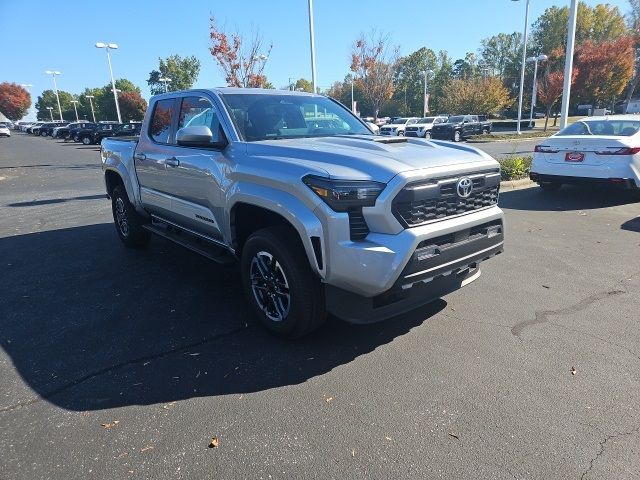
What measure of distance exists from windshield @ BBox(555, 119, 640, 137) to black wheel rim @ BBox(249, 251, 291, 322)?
25.2 feet

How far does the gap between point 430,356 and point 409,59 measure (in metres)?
96.8

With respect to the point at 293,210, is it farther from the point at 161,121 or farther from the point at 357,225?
the point at 161,121

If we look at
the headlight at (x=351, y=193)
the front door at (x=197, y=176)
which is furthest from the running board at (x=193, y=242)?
the headlight at (x=351, y=193)

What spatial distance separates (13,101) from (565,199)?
5687 inches

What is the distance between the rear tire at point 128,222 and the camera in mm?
6258

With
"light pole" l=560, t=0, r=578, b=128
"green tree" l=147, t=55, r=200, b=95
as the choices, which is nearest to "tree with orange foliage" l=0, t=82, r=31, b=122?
"green tree" l=147, t=55, r=200, b=95

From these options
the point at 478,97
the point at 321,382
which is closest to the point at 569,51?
the point at 321,382

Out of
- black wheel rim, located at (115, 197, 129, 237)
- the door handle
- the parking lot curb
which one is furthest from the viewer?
the parking lot curb

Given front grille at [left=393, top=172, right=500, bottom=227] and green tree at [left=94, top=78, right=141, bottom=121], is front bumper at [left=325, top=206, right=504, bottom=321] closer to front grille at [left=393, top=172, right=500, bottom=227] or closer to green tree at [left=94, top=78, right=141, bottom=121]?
front grille at [left=393, top=172, right=500, bottom=227]

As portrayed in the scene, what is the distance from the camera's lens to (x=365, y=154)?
332 centimetres

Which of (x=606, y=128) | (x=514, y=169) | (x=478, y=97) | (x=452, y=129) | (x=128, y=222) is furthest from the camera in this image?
(x=478, y=97)

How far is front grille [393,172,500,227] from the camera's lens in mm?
3055

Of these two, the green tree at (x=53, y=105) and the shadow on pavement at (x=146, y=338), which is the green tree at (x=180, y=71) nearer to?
the shadow on pavement at (x=146, y=338)

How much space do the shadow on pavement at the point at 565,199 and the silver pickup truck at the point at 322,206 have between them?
206 inches
